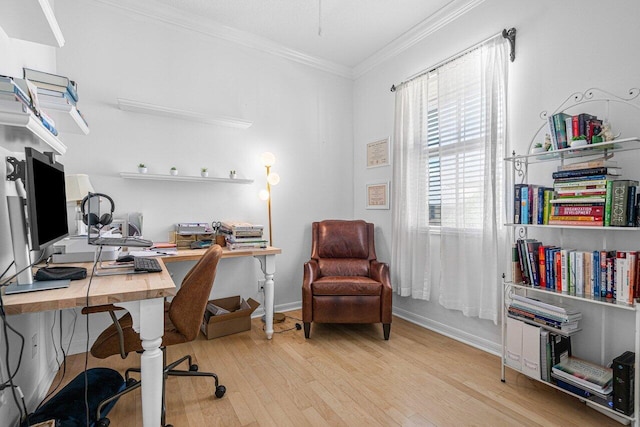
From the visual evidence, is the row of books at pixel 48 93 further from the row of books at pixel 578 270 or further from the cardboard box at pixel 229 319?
the row of books at pixel 578 270

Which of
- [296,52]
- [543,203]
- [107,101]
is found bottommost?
[543,203]

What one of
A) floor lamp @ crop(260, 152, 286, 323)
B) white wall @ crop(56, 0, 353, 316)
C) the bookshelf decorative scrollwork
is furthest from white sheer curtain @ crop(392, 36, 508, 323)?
floor lamp @ crop(260, 152, 286, 323)

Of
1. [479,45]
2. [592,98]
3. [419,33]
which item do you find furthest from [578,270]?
[419,33]

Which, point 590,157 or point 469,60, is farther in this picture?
point 469,60

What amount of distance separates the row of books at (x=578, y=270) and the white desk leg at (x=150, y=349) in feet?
6.73

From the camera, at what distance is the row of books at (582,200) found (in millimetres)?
1578

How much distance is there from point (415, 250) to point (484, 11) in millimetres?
2037

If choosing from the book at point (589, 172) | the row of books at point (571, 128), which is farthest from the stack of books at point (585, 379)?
the row of books at point (571, 128)

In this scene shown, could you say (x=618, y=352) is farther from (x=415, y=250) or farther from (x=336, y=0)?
(x=336, y=0)

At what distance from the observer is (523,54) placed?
7.38ft

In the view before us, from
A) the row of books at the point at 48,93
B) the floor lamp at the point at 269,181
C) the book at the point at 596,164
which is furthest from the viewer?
the floor lamp at the point at 269,181

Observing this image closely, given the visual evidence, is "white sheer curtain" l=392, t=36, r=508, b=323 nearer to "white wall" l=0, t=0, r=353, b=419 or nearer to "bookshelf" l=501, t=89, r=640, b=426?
"bookshelf" l=501, t=89, r=640, b=426

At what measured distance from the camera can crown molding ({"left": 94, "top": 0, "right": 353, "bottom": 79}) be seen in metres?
2.67

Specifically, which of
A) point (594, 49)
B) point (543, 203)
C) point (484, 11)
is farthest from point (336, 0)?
point (543, 203)
